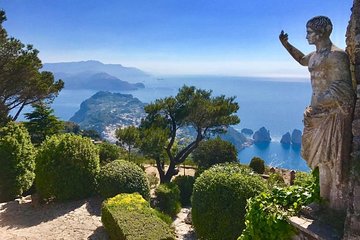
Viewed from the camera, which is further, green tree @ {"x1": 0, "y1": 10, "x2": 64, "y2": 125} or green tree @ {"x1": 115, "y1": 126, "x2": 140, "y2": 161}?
green tree @ {"x1": 115, "y1": 126, "x2": 140, "y2": 161}

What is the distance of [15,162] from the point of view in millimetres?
15359

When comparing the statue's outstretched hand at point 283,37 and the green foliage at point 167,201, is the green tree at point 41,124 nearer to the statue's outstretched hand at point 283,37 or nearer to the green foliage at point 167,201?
the green foliage at point 167,201

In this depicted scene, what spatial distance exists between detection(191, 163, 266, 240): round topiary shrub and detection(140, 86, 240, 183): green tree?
44.4 feet

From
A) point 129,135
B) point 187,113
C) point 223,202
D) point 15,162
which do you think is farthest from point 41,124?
point 223,202

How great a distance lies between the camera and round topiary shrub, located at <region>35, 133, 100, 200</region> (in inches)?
550

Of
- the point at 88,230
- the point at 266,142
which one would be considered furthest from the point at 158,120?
the point at 266,142

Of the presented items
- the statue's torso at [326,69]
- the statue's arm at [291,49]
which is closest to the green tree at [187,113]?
the statue's arm at [291,49]

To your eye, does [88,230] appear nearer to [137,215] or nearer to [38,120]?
[137,215]

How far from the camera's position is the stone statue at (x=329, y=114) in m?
4.78

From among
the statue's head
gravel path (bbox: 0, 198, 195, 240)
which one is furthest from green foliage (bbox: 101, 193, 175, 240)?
the statue's head

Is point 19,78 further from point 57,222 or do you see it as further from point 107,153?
point 57,222

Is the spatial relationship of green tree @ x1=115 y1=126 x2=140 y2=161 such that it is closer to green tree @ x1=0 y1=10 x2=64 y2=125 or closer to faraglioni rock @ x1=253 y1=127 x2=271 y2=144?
green tree @ x1=0 y1=10 x2=64 y2=125

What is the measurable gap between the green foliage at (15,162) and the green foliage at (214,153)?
10.9 metres

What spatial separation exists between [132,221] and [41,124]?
668 inches
